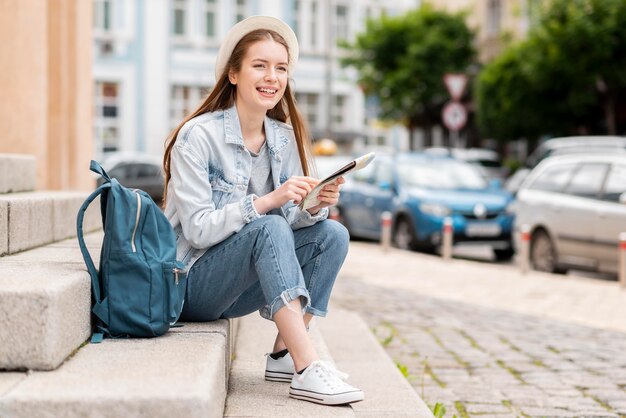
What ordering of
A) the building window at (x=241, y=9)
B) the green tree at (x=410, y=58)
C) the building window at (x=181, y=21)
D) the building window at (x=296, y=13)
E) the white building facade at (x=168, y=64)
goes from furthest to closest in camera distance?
the building window at (x=296, y=13)
the building window at (x=241, y=9)
the building window at (x=181, y=21)
the white building facade at (x=168, y=64)
the green tree at (x=410, y=58)

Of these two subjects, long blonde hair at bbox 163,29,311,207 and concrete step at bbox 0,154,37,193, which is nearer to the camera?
long blonde hair at bbox 163,29,311,207

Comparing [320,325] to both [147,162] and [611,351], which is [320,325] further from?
[147,162]

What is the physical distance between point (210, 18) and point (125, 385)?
43807 mm

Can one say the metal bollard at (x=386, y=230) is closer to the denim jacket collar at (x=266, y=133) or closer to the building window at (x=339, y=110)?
the denim jacket collar at (x=266, y=133)

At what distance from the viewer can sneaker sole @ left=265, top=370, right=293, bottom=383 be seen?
432cm

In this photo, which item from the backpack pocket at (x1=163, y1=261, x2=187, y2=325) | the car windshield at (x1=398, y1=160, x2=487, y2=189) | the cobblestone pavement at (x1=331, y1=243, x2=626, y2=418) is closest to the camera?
the backpack pocket at (x1=163, y1=261, x2=187, y2=325)

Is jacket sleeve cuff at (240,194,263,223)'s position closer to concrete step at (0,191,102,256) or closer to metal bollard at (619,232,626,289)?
concrete step at (0,191,102,256)

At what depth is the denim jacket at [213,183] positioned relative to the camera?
4005 millimetres

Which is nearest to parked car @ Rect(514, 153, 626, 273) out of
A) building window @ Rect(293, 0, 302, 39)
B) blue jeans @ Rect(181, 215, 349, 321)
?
blue jeans @ Rect(181, 215, 349, 321)

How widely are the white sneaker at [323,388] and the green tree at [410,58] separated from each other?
123ft

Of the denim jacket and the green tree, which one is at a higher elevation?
the green tree

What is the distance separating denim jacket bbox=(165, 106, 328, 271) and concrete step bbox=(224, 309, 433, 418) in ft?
1.95

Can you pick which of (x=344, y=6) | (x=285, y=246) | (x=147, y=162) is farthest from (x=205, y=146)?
(x=344, y=6)

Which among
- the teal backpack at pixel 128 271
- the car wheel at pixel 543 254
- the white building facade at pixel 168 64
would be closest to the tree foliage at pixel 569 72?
the white building facade at pixel 168 64
